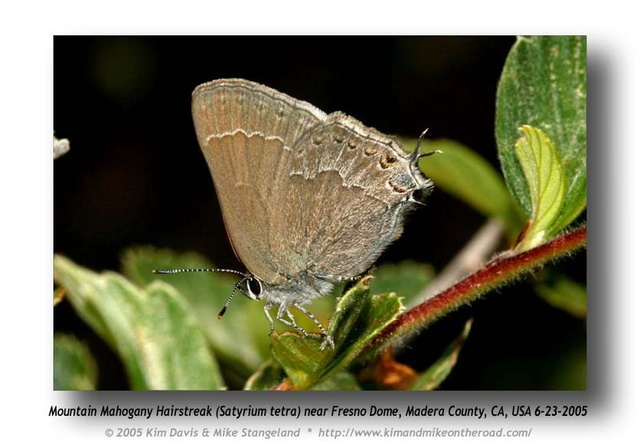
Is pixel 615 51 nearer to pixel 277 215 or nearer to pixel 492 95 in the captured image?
pixel 492 95

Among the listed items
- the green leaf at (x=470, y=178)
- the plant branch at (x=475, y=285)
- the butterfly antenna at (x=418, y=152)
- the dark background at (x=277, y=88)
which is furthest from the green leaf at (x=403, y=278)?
the plant branch at (x=475, y=285)

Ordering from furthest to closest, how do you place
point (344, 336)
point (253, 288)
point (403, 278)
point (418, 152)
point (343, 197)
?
point (403, 278) < point (253, 288) < point (343, 197) < point (418, 152) < point (344, 336)

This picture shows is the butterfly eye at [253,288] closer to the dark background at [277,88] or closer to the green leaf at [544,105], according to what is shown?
the dark background at [277,88]

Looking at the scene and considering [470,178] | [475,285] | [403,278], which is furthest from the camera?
[403,278]

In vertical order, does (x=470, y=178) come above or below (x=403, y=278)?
above

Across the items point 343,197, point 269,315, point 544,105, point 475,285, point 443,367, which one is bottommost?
point 443,367

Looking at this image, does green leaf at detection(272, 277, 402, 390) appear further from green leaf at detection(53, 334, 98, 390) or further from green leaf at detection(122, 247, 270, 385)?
green leaf at detection(53, 334, 98, 390)

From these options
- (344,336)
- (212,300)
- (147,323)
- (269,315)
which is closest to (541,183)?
(344,336)

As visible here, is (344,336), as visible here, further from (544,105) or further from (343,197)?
(544,105)
